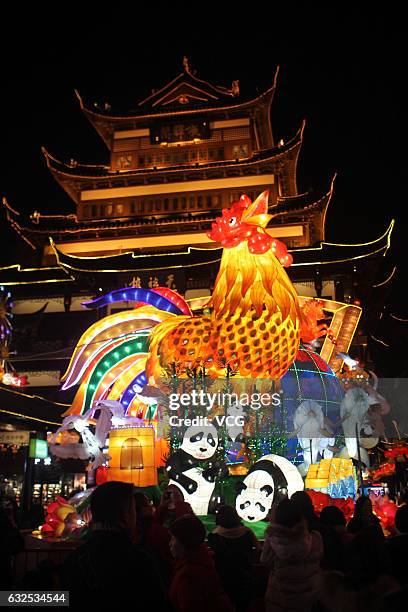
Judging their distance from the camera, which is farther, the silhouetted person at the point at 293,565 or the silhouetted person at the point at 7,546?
the silhouetted person at the point at 7,546

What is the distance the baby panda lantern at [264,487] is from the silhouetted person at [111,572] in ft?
16.1

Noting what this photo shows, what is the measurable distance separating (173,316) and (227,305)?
3.86ft

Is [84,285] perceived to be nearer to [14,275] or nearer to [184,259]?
[14,275]

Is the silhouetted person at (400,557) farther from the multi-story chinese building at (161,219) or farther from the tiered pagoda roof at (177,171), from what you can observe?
the tiered pagoda roof at (177,171)

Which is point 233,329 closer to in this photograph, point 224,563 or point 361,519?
point 361,519

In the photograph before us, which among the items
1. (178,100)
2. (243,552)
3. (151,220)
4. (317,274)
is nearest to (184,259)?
(151,220)

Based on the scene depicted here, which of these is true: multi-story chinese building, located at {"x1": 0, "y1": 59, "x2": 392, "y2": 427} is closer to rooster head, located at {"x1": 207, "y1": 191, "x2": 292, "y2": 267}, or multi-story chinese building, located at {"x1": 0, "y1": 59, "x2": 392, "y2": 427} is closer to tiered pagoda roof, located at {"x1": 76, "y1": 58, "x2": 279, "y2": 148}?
tiered pagoda roof, located at {"x1": 76, "y1": 58, "x2": 279, "y2": 148}

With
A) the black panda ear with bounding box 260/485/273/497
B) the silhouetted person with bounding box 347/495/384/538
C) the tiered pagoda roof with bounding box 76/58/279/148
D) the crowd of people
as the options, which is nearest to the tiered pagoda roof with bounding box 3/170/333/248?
the tiered pagoda roof with bounding box 76/58/279/148

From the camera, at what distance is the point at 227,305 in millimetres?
8102

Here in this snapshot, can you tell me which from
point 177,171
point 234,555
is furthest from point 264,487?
point 177,171

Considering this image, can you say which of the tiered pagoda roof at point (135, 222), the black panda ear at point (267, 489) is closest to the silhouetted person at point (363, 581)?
the black panda ear at point (267, 489)

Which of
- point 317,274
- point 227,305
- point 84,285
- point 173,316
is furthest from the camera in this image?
point 84,285

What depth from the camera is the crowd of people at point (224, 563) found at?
1938 mm

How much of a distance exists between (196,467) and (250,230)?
3.49 meters
